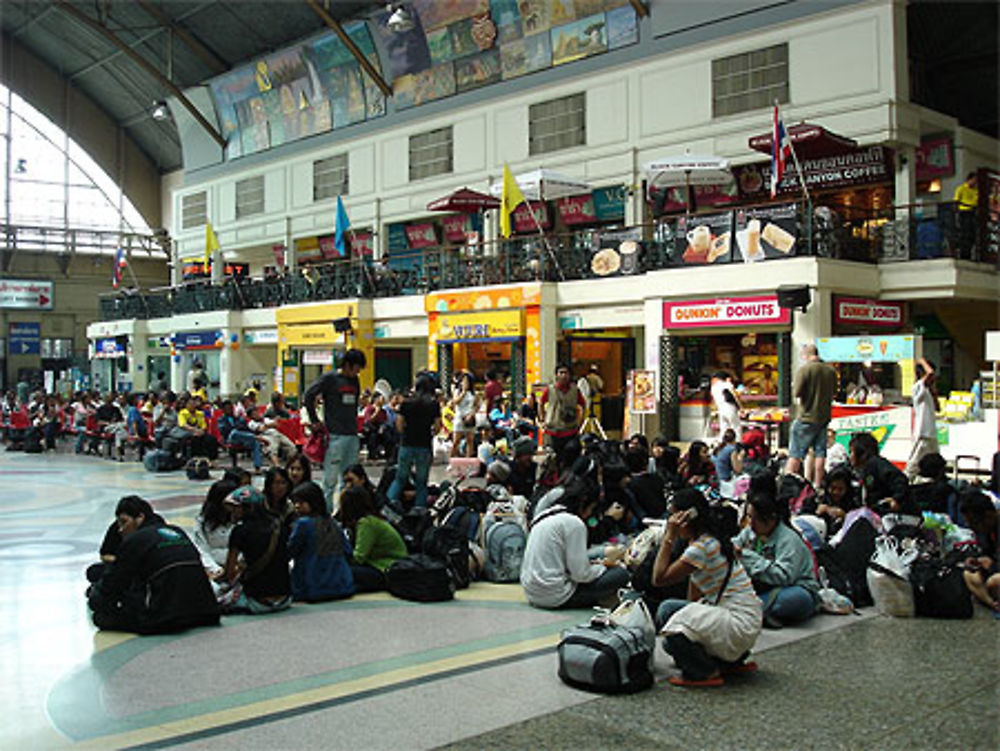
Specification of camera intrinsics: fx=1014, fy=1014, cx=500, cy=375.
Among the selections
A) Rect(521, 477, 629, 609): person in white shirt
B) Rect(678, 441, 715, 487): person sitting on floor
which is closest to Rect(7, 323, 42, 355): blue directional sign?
Rect(678, 441, 715, 487): person sitting on floor

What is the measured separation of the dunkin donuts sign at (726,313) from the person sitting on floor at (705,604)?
12332 millimetres

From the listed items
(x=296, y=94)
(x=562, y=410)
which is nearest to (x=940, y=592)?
(x=562, y=410)

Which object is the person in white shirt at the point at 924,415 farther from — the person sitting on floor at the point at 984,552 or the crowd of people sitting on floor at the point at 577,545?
the person sitting on floor at the point at 984,552

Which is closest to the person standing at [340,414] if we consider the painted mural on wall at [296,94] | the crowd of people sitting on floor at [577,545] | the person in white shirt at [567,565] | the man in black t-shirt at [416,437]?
the man in black t-shirt at [416,437]

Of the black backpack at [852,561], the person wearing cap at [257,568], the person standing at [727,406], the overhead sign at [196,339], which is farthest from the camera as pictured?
the overhead sign at [196,339]

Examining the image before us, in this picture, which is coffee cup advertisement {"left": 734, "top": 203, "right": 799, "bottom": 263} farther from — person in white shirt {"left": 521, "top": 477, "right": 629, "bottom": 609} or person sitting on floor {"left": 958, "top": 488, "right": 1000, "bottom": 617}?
person in white shirt {"left": 521, "top": 477, "right": 629, "bottom": 609}

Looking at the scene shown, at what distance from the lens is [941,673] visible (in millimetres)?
5578

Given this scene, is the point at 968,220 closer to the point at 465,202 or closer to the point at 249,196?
the point at 465,202

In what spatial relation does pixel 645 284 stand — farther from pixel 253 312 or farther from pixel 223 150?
pixel 223 150

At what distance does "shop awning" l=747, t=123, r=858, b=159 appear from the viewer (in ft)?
59.6

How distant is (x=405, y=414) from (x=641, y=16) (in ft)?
48.7

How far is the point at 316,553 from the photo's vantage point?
7523 mm

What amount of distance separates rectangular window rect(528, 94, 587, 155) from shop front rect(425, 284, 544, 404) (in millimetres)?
4385

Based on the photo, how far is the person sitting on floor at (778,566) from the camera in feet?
21.6
